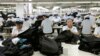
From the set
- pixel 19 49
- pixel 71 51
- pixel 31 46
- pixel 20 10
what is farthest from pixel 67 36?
pixel 20 10

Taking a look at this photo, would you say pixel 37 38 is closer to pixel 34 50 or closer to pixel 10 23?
pixel 34 50

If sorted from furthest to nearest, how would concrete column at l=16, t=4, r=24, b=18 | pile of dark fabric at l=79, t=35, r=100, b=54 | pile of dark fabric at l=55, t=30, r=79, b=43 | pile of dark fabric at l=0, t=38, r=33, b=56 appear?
concrete column at l=16, t=4, r=24, b=18 < pile of dark fabric at l=55, t=30, r=79, b=43 < pile of dark fabric at l=79, t=35, r=100, b=54 < pile of dark fabric at l=0, t=38, r=33, b=56

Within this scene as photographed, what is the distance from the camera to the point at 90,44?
2.91 meters

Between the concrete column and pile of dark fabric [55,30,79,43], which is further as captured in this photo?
the concrete column

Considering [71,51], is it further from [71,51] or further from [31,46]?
[31,46]

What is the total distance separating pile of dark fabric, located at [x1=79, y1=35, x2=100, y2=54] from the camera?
2847 millimetres

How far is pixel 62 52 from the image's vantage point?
2.97 meters

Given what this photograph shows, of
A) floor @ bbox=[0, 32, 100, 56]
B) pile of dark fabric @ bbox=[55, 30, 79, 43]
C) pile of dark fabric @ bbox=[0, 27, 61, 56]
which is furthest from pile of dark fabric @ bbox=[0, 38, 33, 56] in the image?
pile of dark fabric @ bbox=[55, 30, 79, 43]

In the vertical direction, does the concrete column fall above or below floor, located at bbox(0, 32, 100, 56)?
below

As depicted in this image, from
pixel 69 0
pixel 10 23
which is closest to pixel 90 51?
pixel 10 23

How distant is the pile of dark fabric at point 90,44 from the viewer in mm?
2847

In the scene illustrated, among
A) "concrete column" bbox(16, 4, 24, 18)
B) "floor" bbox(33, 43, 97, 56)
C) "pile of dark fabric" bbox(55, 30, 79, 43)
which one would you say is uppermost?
"pile of dark fabric" bbox(55, 30, 79, 43)

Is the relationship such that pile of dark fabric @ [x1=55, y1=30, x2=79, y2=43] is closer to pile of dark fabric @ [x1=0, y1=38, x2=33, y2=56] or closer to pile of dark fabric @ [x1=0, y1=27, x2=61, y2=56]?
pile of dark fabric @ [x1=0, y1=27, x2=61, y2=56]

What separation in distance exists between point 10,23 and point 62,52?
6.09m
